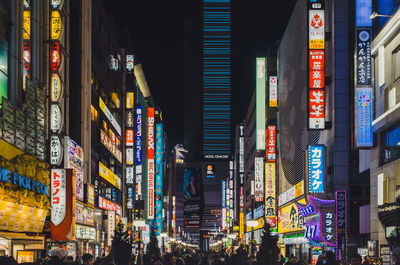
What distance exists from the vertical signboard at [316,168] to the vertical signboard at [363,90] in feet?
35.6

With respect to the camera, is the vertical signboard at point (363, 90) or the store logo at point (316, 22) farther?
the store logo at point (316, 22)

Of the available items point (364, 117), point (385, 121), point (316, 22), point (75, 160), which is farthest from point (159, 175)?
point (385, 121)

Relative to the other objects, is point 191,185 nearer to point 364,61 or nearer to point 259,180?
point 259,180

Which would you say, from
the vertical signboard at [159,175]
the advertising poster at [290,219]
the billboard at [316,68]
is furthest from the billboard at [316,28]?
the vertical signboard at [159,175]

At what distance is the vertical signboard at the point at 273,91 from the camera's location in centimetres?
6681

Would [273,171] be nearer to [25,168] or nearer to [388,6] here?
[388,6]

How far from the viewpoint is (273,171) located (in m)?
66.1

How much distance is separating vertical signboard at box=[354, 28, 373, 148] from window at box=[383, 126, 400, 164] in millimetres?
908

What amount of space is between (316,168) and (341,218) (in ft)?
14.2

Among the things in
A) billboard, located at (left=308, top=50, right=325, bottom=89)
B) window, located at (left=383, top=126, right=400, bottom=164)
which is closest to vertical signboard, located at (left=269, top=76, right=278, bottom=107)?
billboard, located at (left=308, top=50, right=325, bottom=89)

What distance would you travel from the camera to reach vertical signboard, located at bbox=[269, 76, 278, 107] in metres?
66.8

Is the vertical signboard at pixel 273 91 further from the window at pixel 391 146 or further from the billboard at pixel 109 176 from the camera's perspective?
the window at pixel 391 146

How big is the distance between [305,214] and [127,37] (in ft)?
128

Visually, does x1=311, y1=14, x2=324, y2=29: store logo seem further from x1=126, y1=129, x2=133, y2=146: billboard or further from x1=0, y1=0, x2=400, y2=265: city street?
x1=126, y1=129, x2=133, y2=146: billboard
